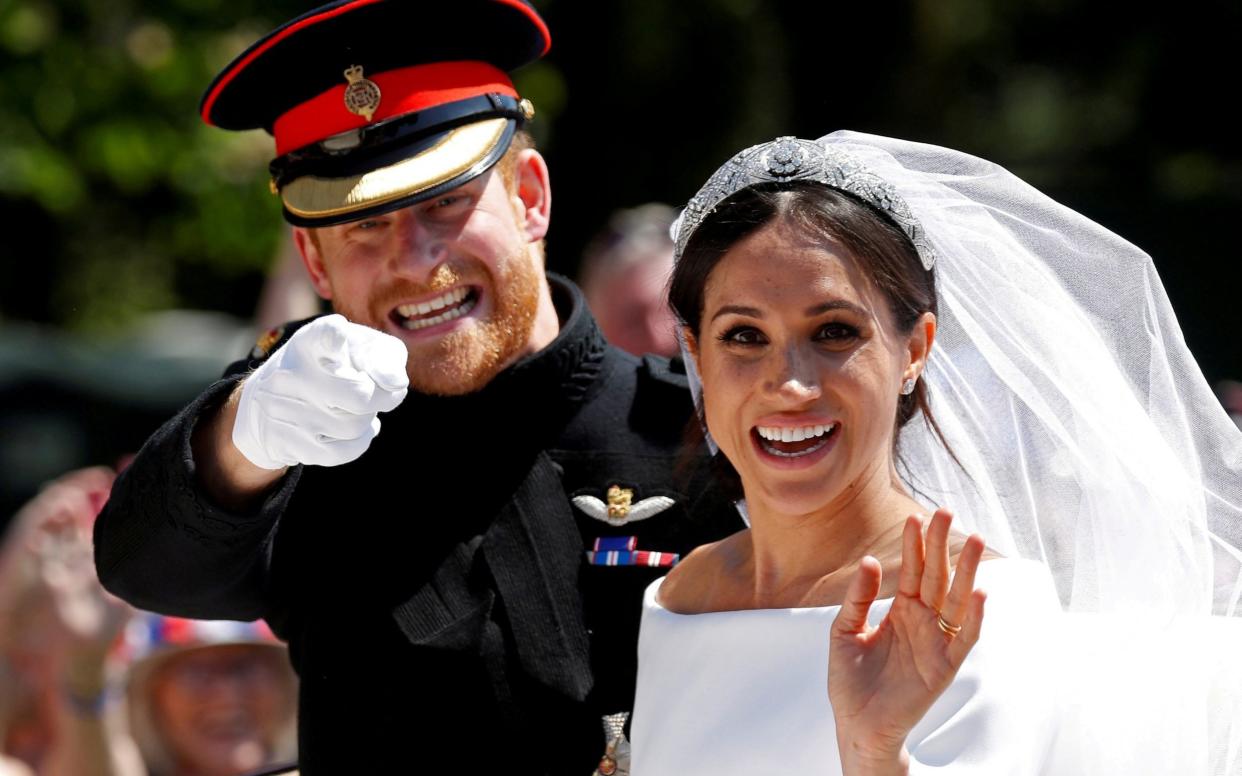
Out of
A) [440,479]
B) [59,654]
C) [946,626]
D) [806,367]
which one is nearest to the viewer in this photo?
[946,626]

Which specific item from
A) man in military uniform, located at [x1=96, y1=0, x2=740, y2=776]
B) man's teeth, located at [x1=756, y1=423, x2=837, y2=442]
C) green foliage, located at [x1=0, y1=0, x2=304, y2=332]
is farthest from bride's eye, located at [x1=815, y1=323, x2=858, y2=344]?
green foliage, located at [x1=0, y1=0, x2=304, y2=332]

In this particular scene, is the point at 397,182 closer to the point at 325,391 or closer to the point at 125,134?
the point at 325,391

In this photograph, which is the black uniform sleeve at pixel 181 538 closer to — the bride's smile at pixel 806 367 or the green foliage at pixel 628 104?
the bride's smile at pixel 806 367

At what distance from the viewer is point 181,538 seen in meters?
2.67

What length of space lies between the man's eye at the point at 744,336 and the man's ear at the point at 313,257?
95 centimetres

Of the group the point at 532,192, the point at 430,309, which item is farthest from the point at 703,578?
the point at 532,192

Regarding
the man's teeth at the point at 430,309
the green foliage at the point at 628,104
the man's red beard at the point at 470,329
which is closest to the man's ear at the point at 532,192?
the man's red beard at the point at 470,329

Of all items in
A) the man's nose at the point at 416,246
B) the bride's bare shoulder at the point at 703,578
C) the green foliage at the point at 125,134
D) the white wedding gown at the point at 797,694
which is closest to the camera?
the white wedding gown at the point at 797,694

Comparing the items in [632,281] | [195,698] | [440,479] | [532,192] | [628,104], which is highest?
[628,104]

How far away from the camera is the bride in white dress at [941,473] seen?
2.22m

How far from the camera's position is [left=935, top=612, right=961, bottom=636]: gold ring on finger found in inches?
77.2

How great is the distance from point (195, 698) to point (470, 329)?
5.24 ft

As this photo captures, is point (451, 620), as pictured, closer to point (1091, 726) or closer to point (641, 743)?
point (641, 743)

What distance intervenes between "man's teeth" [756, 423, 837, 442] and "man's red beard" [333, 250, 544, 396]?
0.75 m
